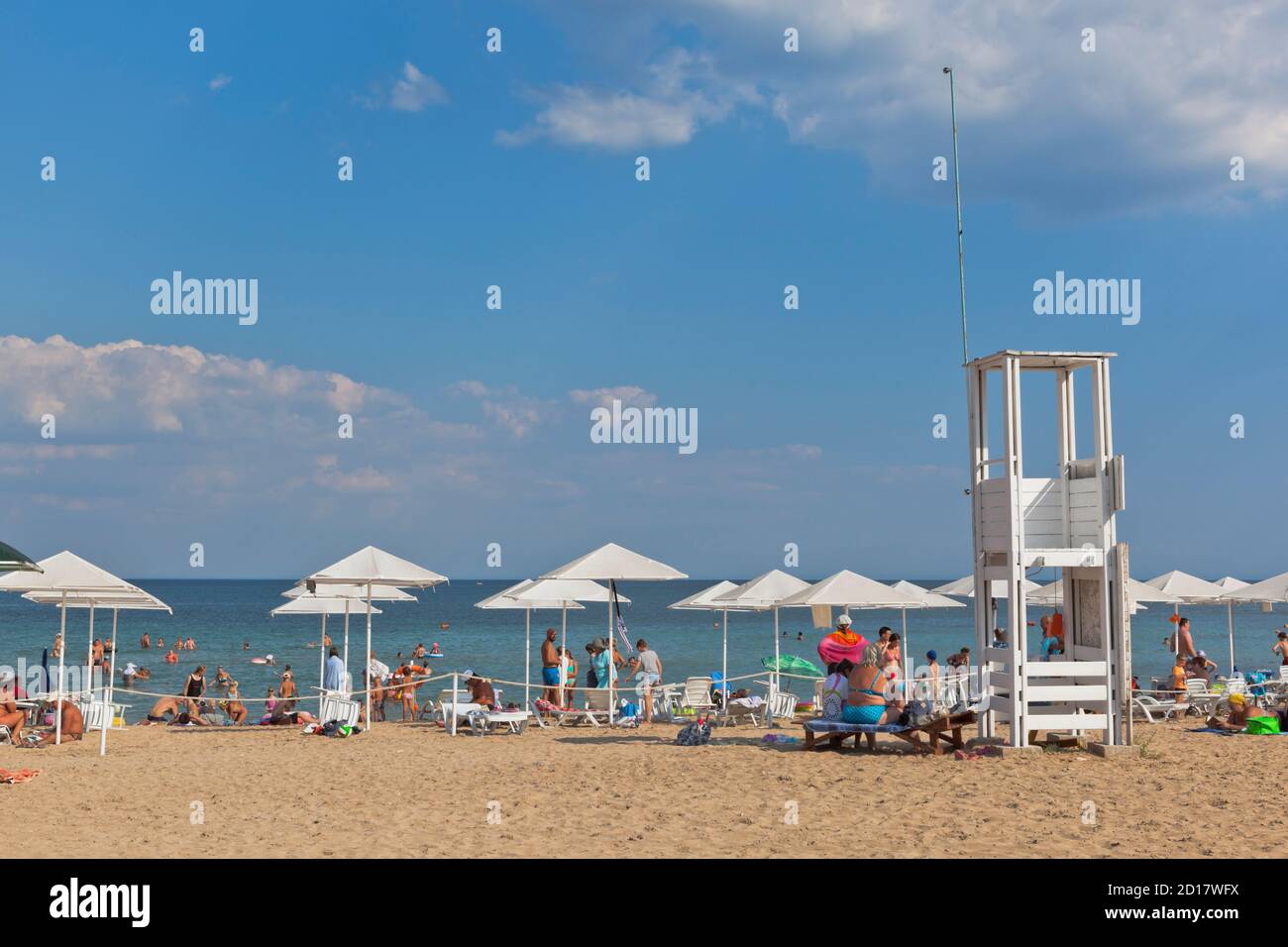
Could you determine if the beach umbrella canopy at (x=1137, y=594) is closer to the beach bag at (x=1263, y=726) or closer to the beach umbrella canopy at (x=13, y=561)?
the beach bag at (x=1263, y=726)

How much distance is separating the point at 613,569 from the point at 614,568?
0.05 metres

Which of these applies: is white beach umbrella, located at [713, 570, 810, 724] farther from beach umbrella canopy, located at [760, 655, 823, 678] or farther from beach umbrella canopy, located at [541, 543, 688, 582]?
beach umbrella canopy, located at [541, 543, 688, 582]

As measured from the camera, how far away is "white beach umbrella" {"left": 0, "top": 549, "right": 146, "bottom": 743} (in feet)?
49.2

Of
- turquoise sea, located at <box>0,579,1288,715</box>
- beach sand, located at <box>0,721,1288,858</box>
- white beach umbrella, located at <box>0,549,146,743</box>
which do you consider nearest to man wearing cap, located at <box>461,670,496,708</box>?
beach sand, located at <box>0,721,1288,858</box>

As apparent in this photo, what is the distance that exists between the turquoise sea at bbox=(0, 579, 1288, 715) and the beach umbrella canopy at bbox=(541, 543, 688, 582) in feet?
60.8

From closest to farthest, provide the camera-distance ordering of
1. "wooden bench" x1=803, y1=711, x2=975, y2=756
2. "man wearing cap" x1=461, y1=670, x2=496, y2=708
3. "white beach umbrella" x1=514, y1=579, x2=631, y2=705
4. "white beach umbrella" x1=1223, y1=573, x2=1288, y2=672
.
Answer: "wooden bench" x1=803, y1=711, x2=975, y2=756 < "man wearing cap" x1=461, y1=670, x2=496, y2=708 < "white beach umbrella" x1=514, y1=579, x2=631, y2=705 < "white beach umbrella" x1=1223, y1=573, x2=1288, y2=672

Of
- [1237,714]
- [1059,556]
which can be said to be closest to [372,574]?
[1059,556]

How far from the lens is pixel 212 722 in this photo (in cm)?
1811

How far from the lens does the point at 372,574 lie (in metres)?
16.0

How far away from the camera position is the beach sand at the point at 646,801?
768 cm

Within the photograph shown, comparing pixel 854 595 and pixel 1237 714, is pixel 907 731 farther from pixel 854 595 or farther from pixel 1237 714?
pixel 854 595

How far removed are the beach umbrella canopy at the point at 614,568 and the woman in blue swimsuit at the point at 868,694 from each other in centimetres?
380
